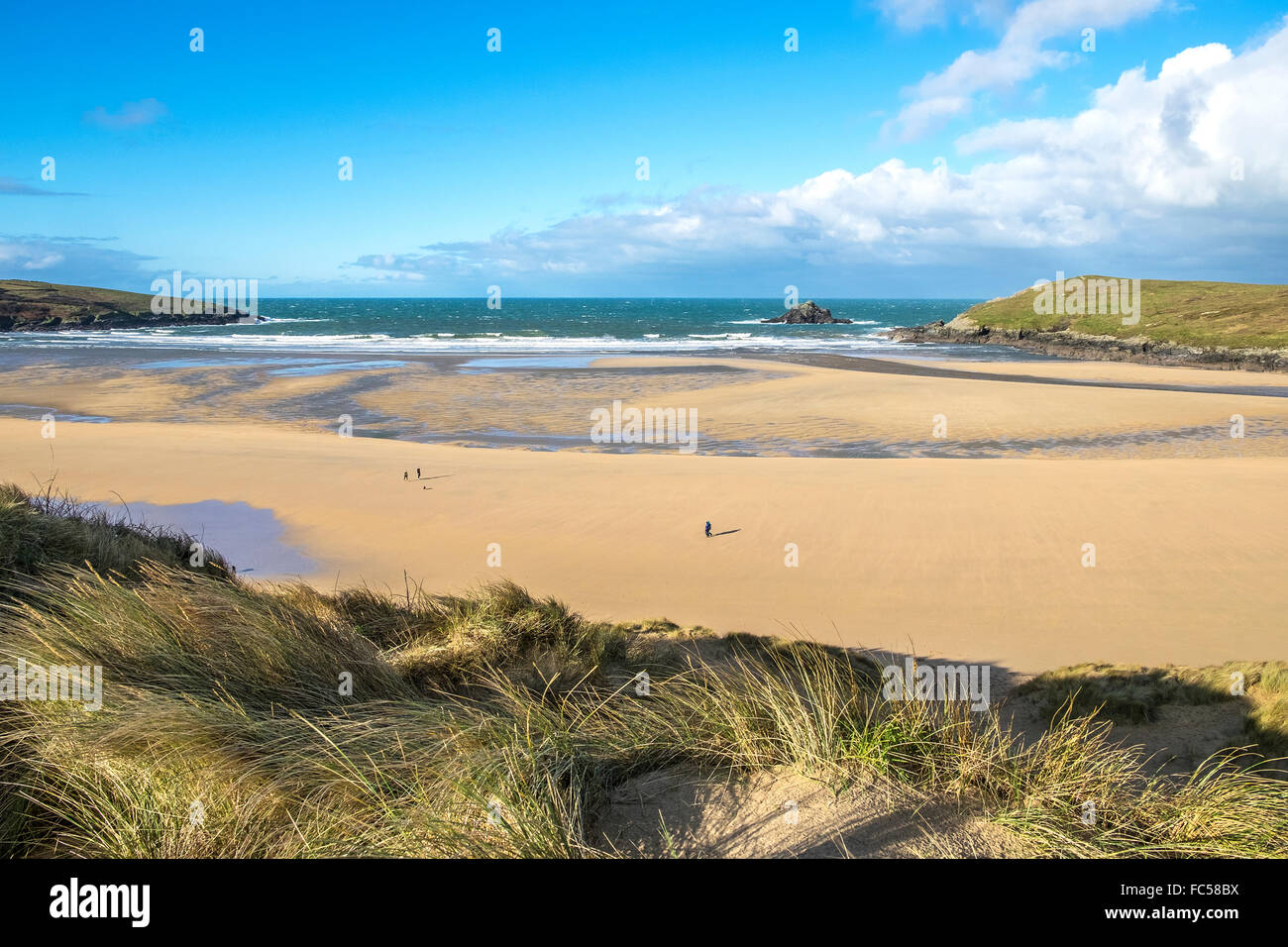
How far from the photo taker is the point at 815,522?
13898mm

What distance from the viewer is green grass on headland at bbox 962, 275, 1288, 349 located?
52.6m

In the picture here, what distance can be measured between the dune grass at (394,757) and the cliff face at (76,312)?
9487 centimetres

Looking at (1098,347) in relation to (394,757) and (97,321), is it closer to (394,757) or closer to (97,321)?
(394,757)

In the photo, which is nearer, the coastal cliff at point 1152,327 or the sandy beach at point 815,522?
the sandy beach at point 815,522

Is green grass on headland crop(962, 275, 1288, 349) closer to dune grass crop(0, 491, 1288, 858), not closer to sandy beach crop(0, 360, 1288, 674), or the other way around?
sandy beach crop(0, 360, 1288, 674)

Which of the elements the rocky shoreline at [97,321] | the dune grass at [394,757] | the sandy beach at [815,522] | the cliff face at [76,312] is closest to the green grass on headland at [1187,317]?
the sandy beach at [815,522]

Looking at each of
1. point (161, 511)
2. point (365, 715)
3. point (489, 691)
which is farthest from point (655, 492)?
point (365, 715)

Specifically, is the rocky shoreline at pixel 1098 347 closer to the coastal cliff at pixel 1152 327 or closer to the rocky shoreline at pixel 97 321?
the coastal cliff at pixel 1152 327

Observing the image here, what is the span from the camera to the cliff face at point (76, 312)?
8219 centimetres

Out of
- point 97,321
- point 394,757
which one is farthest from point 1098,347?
point 97,321

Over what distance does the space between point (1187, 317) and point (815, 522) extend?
202ft

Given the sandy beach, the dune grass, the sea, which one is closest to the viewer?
the dune grass

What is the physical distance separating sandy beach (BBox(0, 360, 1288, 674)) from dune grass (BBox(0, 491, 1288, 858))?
4744 millimetres

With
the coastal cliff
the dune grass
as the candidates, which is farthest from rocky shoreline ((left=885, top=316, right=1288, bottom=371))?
the dune grass
